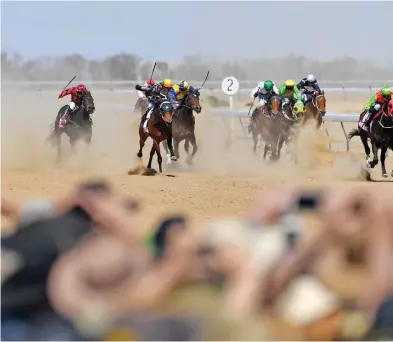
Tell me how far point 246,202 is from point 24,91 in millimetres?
20678

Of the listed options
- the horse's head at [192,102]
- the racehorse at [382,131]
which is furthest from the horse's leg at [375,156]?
the horse's head at [192,102]

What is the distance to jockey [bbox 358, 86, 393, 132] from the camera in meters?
14.7

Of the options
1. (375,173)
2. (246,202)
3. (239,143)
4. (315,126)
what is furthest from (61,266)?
(239,143)

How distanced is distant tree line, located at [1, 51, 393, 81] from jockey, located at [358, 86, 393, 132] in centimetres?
2941

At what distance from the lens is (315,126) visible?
18266 mm

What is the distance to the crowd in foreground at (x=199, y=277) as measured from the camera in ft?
11.0

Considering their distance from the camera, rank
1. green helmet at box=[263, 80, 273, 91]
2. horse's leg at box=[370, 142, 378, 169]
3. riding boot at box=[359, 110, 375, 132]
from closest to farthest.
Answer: horse's leg at box=[370, 142, 378, 169] < riding boot at box=[359, 110, 375, 132] < green helmet at box=[263, 80, 273, 91]

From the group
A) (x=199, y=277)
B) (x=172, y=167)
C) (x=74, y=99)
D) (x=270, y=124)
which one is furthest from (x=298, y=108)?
(x=199, y=277)

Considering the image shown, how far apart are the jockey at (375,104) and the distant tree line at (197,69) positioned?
96.5ft

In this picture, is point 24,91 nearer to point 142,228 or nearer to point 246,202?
point 246,202

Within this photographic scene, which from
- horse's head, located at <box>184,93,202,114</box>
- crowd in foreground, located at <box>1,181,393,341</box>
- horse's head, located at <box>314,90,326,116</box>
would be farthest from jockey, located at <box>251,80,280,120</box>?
crowd in foreground, located at <box>1,181,393,341</box>

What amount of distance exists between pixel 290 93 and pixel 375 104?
4000mm

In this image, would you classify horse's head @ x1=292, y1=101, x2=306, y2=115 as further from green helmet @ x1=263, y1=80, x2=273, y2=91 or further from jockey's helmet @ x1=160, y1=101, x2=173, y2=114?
jockey's helmet @ x1=160, y1=101, x2=173, y2=114

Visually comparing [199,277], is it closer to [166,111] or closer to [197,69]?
[166,111]
